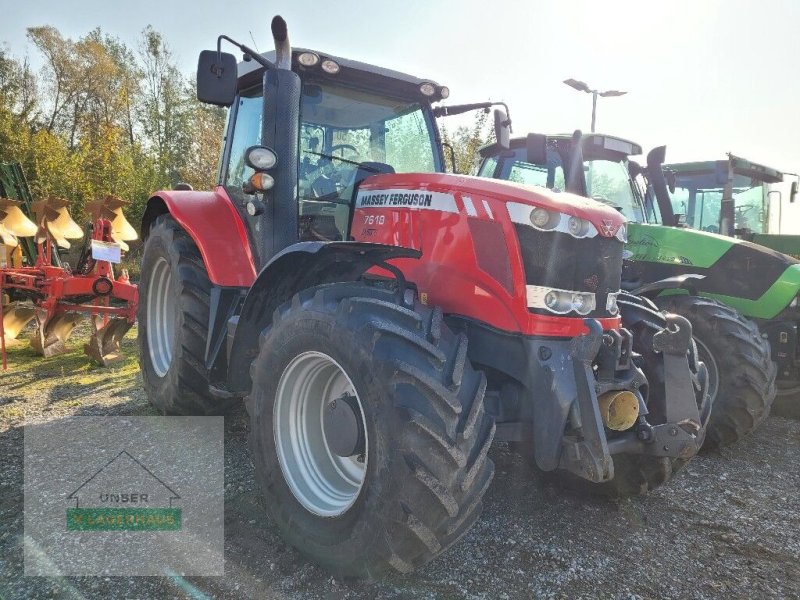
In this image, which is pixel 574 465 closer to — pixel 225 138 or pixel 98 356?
pixel 225 138

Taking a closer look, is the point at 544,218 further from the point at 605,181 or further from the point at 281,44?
the point at 605,181

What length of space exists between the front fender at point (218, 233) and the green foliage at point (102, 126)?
13.4m

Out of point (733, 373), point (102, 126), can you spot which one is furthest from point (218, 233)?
point (102, 126)

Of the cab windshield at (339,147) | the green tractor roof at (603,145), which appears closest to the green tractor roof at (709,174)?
the green tractor roof at (603,145)

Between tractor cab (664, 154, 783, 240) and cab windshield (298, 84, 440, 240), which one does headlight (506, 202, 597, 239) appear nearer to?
cab windshield (298, 84, 440, 240)

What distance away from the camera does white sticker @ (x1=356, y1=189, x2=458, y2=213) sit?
2.51 meters

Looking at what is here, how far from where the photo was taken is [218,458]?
11.0 ft

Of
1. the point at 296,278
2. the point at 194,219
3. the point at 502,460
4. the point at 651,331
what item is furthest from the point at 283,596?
the point at 194,219

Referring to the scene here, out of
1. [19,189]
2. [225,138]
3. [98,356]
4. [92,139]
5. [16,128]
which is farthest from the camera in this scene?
[92,139]

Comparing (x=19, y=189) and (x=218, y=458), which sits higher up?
(x=19, y=189)

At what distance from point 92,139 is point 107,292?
60.3 ft

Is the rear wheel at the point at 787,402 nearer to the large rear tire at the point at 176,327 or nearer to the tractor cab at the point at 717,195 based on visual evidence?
the tractor cab at the point at 717,195

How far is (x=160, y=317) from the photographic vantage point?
14.3ft

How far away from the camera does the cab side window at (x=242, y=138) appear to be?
343 cm
